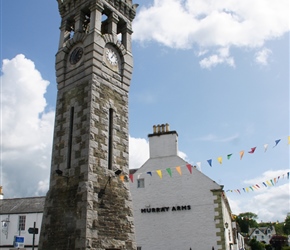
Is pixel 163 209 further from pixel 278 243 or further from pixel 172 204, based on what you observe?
pixel 278 243

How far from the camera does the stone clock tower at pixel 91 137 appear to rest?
35.3ft

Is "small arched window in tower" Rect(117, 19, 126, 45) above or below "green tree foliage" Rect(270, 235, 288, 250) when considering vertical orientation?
above

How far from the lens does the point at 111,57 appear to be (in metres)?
13.8

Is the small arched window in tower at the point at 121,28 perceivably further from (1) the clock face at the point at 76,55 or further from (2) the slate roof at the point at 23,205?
(2) the slate roof at the point at 23,205

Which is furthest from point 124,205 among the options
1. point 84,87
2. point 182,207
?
point 182,207

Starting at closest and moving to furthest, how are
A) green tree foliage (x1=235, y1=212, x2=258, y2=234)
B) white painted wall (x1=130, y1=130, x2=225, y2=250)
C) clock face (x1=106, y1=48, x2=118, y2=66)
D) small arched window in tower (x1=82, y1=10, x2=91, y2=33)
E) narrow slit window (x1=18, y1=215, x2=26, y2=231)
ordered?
clock face (x1=106, y1=48, x2=118, y2=66) < small arched window in tower (x1=82, y1=10, x2=91, y2=33) < white painted wall (x1=130, y1=130, x2=225, y2=250) < narrow slit window (x1=18, y1=215, x2=26, y2=231) < green tree foliage (x1=235, y1=212, x2=258, y2=234)

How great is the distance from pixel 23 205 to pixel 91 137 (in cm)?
2316

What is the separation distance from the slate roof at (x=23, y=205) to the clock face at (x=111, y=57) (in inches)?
805

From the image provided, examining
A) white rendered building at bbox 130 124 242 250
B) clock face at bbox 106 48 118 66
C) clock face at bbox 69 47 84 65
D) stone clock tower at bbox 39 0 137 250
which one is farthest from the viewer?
white rendered building at bbox 130 124 242 250

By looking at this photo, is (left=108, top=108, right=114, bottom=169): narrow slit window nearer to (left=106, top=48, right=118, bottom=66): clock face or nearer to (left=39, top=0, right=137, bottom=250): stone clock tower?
(left=39, top=0, right=137, bottom=250): stone clock tower

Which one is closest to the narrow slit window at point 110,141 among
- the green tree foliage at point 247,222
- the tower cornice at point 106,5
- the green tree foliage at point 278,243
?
the tower cornice at point 106,5

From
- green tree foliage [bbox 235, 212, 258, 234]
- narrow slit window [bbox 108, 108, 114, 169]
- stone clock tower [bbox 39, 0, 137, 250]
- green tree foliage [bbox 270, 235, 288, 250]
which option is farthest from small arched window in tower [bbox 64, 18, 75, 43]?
green tree foliage [bbox 235, 212, 258, 234]

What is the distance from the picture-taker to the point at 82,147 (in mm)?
11555

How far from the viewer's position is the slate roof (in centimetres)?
3000
